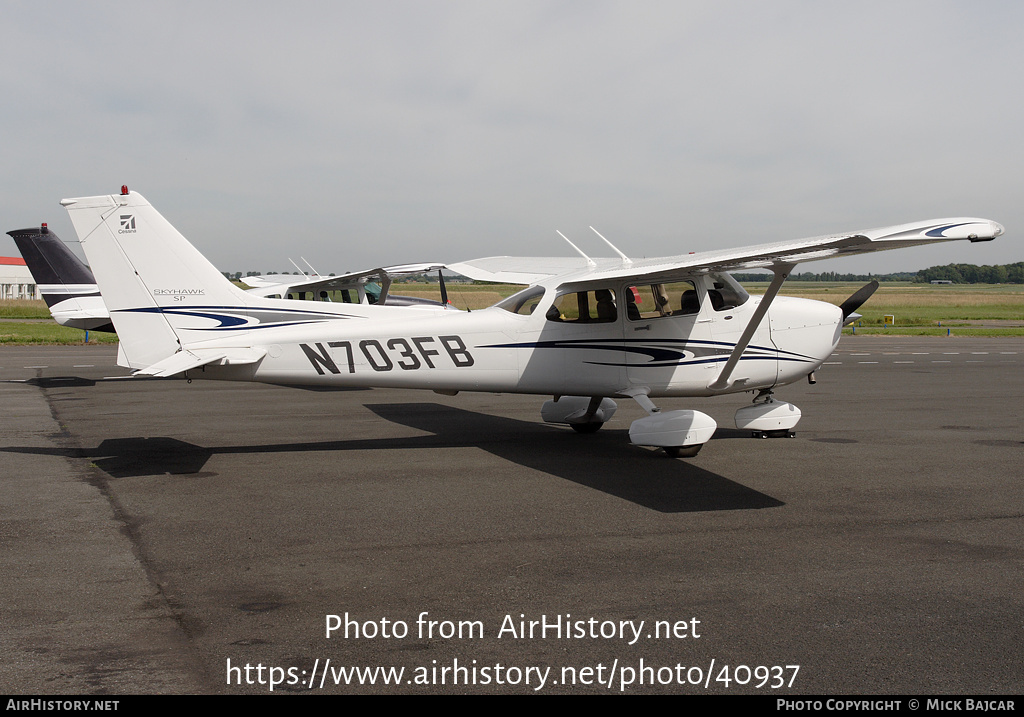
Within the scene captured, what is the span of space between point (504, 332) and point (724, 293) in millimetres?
2616

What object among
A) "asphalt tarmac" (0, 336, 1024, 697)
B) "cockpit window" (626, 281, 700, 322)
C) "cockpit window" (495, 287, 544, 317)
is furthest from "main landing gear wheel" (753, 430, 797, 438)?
"cockpit window" (495, 287, 544, 317)

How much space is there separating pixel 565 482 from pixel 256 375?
3498mm

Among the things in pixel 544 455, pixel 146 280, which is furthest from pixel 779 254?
pixel 146 280

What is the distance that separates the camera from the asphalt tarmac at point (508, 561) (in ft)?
12.7

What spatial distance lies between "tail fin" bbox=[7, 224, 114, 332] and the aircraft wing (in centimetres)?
1096

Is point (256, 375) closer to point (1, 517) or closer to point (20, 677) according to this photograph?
point (1, 517)

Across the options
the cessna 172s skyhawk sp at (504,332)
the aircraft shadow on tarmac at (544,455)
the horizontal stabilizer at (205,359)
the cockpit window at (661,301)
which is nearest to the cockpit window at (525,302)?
the cessna 172s skyhawk sp at (504,332)

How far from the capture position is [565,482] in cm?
793

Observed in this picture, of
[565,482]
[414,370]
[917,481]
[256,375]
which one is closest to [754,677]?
[565,482]

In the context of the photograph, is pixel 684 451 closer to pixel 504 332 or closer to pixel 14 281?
pixel 504 332

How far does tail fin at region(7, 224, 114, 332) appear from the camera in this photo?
18.4m
